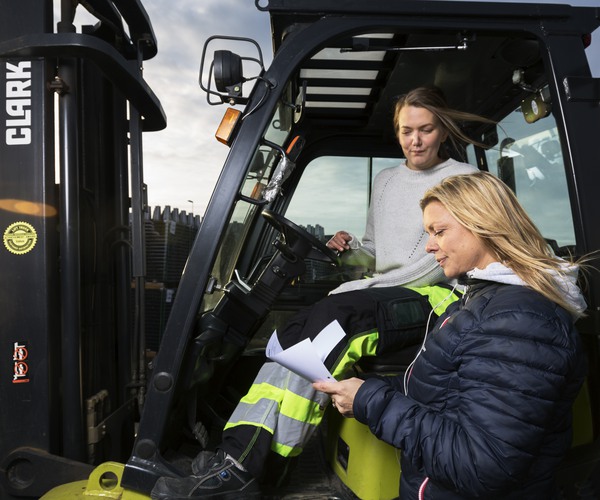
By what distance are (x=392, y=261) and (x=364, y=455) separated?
82cm

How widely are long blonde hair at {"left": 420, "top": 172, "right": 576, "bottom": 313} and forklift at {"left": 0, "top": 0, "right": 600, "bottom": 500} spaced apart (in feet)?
2.01

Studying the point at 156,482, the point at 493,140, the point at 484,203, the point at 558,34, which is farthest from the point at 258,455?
the point at 493,140

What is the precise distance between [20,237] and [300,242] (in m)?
1.13

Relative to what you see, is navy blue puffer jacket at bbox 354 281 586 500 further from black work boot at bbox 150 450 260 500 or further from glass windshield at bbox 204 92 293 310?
glass windshield at bbox 204 92 293 310

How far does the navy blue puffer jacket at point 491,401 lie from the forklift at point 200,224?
1.98ft

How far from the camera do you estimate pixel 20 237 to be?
2066mm

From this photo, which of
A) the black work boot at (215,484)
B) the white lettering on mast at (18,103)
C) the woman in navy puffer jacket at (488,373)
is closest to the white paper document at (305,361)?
the woman in navy puffer jacket at (488,373)

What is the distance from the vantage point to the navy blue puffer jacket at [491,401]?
3.92 feet

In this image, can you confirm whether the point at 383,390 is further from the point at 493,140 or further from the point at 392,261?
the point at 493,140

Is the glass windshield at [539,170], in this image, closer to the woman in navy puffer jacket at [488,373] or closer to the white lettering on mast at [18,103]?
the woman in navy puffer jacket at [488,373]

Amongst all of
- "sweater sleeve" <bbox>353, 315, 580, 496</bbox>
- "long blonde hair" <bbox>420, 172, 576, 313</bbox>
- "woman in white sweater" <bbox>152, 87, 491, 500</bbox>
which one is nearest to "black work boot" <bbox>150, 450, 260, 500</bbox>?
"woman in white sweater" <bbox>152, 87, 491, 500</bbox>

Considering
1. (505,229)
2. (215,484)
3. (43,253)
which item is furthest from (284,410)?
(43,253)

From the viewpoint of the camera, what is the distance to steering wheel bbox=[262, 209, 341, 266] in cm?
211

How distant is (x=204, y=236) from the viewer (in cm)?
193
